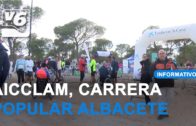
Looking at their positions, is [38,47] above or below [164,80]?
above

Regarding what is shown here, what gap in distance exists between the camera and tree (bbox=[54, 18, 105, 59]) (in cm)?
8269

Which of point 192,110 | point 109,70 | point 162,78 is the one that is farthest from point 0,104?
point 109,70

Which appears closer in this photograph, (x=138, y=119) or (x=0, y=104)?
(x=138, y=119)

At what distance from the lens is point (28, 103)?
1417 cm

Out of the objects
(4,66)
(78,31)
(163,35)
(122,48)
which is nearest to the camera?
(4,66)

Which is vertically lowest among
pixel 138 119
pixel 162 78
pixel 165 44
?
pixel 138 119

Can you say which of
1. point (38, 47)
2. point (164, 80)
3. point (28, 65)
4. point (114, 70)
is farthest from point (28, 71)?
point (38, 47)

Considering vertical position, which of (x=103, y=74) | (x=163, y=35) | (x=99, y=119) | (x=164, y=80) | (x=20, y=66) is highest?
(x=163, y=35)

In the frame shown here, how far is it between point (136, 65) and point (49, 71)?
37.0 feet

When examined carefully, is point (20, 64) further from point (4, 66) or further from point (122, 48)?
point (122, 48)

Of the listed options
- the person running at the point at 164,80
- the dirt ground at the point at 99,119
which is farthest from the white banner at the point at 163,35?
the person running at the point at 164,80

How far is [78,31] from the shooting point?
8469cm

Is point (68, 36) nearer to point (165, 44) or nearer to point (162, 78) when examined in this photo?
point (165, 44)

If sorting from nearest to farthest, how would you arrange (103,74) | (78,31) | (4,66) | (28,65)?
(4,66) → (28,65) → (103,74) → (78,31)
